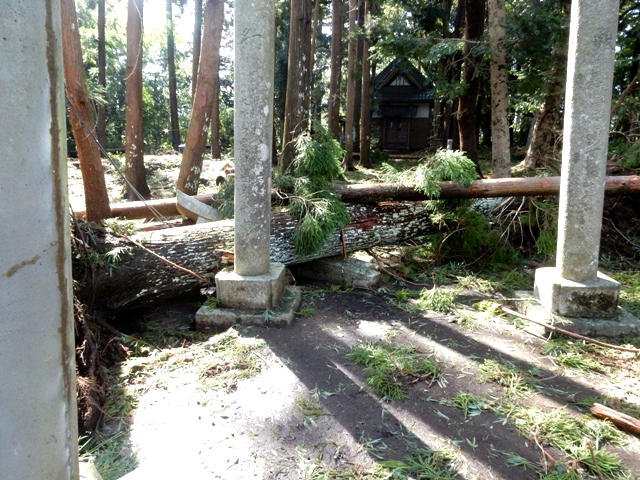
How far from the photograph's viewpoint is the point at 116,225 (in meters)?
5.12

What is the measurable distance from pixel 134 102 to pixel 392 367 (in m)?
9.88

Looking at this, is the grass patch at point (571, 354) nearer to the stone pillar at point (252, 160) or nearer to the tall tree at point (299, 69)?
the stone pillar at point (252, 160)

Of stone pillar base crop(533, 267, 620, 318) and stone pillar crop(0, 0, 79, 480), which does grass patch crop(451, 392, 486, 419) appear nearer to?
stone pillar base crop(533, 267, 620, 318)

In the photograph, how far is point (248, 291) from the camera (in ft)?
15.5

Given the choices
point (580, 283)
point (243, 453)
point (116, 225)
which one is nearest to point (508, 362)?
point (580, 283)

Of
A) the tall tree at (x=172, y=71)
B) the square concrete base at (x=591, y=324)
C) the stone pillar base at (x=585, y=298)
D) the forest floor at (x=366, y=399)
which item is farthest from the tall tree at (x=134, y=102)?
the stone pillar base at (x=585, y=298)

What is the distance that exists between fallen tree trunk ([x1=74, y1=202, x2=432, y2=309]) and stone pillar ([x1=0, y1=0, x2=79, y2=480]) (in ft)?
10.9

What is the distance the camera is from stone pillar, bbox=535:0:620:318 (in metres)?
4.24

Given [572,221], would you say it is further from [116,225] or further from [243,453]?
[116,225]

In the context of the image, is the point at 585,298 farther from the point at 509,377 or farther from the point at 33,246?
the point at 33,246

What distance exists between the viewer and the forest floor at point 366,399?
9.09ft

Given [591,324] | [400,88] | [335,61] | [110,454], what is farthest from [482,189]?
[400,88]

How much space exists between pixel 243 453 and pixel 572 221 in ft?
11.9

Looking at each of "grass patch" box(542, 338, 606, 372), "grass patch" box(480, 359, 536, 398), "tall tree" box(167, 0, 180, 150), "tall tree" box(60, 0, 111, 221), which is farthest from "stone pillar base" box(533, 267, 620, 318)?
"tall tree" box(167, 0, 180, 150)
